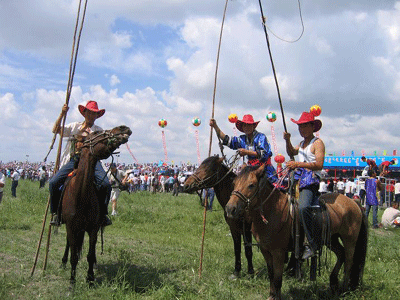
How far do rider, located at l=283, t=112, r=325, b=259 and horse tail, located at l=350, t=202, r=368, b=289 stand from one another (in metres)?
1.23

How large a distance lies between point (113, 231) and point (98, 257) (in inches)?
147

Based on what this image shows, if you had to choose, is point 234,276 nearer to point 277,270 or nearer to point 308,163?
point 277,270

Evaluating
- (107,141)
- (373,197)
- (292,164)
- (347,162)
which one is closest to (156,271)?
(107,141)

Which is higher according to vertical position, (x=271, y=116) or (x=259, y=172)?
(x=271, y=116)

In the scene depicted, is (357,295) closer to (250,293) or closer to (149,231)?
(250,293)

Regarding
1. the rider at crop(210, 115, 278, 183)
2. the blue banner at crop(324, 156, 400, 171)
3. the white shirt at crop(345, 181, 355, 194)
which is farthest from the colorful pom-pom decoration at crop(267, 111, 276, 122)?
the rider at crop(210, 115, 278, 183)

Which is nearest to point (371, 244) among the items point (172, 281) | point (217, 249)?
point (217, 249)

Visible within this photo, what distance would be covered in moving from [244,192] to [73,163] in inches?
133

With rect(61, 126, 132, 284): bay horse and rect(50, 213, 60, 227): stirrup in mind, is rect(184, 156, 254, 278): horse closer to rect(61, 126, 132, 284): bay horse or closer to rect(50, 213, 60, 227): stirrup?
rect(61, 126, 132, 284): bay horse

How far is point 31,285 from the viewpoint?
632 centimetres

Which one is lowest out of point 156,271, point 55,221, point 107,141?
point 156,271

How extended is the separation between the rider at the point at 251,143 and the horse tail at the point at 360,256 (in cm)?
168

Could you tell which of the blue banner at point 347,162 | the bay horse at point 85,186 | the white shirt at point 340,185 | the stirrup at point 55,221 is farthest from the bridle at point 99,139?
the blue banner at point 347,162

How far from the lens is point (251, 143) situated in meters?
7.50
